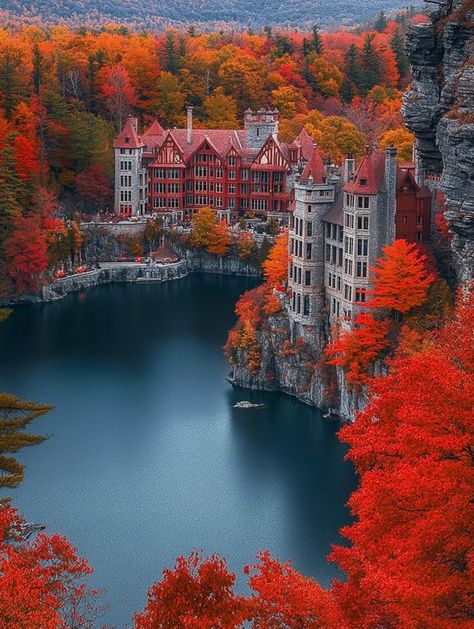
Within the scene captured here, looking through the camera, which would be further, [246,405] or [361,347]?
[246,405]

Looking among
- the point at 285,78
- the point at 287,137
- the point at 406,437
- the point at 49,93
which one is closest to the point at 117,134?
the point at 49,93

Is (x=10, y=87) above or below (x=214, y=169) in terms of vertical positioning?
above

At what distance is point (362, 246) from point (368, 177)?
307cm

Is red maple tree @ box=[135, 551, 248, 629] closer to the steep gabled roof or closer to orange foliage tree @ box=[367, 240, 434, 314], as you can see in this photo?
orange foliage tree @ box=[367, 240, 434, 314]

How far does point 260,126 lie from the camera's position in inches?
3703

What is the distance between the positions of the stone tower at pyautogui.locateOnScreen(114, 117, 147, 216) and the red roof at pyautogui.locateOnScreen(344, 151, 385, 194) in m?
39.0

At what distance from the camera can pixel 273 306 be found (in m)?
61.0

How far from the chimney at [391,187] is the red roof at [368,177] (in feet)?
1.02

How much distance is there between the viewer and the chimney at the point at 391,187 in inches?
2176

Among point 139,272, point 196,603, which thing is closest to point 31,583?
point 196,603

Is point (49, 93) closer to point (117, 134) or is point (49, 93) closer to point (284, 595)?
point (117, 134)

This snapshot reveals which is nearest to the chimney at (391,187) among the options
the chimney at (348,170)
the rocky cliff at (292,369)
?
the chimney at (348,170)

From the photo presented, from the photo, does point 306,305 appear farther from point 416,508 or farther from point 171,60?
point 171,60

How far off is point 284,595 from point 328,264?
34.7 metres
